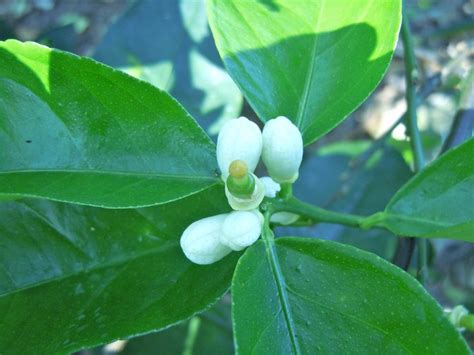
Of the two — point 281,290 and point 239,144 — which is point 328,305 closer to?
point 281,290

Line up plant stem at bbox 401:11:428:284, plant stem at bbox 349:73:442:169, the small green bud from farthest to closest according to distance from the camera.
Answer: plant stem at bbox 349:73:442:169, plant stem at bbox 401:11:428:284, the small green bud

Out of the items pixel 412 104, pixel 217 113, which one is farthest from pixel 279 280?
pixel 217 113

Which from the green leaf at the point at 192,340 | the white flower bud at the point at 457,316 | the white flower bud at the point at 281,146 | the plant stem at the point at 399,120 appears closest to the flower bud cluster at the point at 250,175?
the white flower bud at the point at 281,146

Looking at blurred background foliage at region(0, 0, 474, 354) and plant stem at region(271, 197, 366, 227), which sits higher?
blurred background foliage at region(0, 0, 474, 354)

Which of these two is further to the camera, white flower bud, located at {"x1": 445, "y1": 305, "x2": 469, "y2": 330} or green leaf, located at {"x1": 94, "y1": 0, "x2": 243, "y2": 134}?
green leaf, located at {"x1": 94, "y1": 0, "x2": 243, "y2": 134}

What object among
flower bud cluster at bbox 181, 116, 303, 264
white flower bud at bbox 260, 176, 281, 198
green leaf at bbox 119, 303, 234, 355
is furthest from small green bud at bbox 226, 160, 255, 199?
green leaf at bbox 119, 303, 234, 355

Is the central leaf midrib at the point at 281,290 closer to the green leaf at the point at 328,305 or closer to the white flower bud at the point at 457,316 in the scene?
the green leaf at the point at 328,305

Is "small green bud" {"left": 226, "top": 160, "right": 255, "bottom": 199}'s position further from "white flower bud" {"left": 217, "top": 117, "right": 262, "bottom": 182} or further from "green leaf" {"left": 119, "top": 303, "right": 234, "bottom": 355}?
"green leaf" {"left": 119, "top": 303, "right": 234, "bottom": 355}

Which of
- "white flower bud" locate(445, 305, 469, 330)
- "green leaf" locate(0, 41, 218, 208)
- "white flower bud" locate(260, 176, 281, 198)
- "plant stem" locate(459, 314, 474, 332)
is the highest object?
"green leaf" locate(0, 41, 218, 208)
